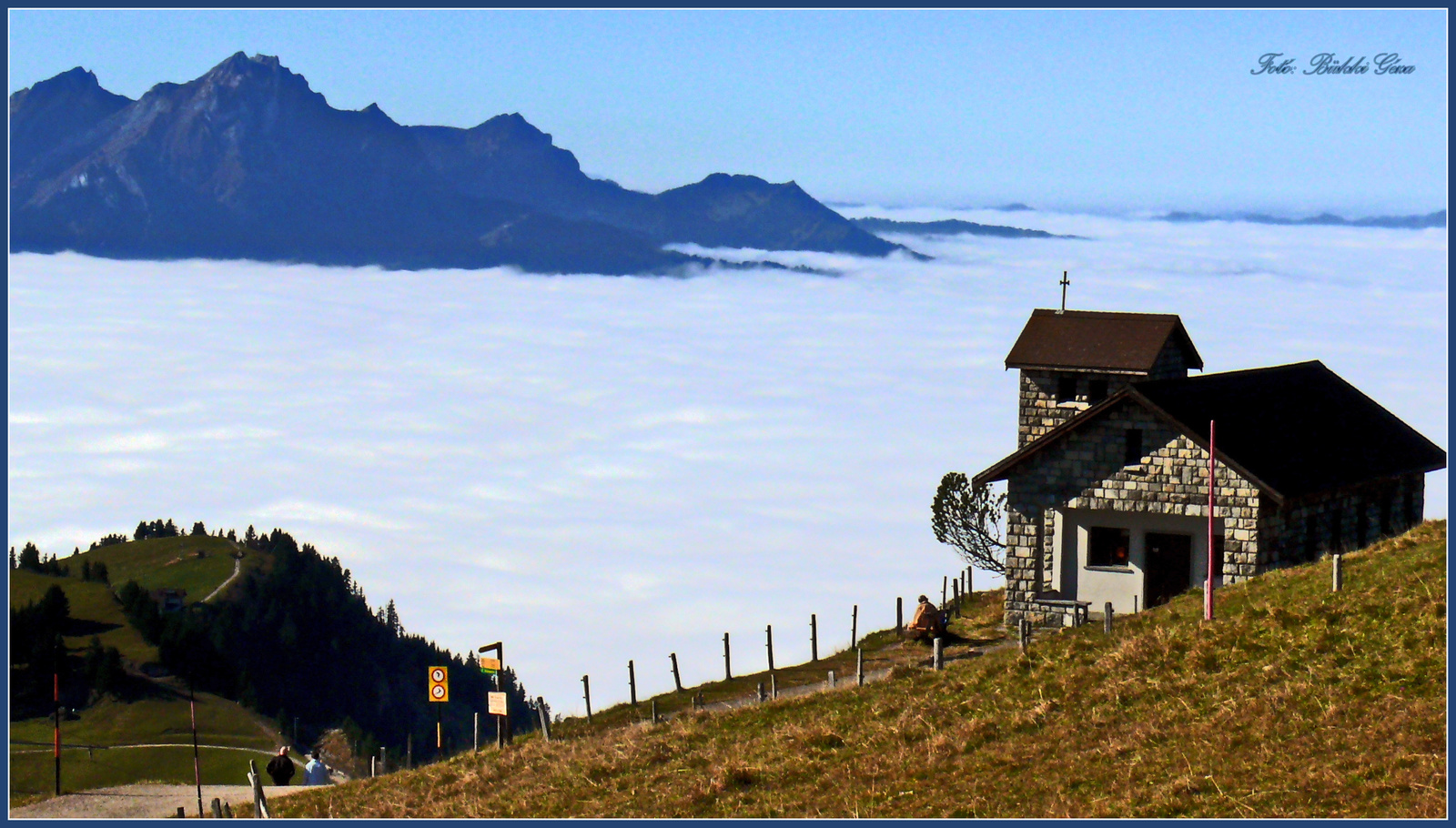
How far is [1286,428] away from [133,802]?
27.8 metres

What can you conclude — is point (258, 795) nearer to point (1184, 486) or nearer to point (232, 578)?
point (1184, 486)

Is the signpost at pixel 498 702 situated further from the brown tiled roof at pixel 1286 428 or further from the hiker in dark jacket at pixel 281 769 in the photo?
the brown tiled roof at pixel 1286 428

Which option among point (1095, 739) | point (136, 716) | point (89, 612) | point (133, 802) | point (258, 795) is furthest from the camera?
→ point (89, 612)

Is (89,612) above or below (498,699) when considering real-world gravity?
below

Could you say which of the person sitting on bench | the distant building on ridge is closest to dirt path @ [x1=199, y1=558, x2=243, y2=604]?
the person sitting on bench

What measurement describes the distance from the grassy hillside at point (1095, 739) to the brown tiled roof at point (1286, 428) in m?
6.38

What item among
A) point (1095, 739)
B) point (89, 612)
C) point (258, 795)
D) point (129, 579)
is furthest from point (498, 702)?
point (129, 579)

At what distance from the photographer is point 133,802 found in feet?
100

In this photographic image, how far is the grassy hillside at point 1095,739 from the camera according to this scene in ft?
69.4

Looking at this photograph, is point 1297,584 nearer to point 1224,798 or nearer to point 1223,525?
point 1223,525

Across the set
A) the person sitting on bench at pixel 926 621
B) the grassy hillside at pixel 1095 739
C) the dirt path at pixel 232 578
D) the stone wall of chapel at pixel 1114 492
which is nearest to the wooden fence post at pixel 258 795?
the grassy hillside at pixel 1095 739

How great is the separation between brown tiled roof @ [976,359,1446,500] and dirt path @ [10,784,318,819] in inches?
756

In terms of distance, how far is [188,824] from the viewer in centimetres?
2550

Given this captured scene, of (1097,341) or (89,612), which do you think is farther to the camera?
(89,612)
